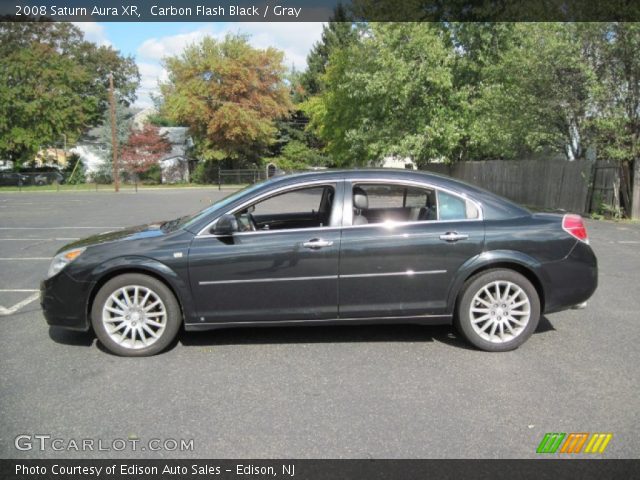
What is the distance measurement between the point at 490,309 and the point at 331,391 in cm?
168

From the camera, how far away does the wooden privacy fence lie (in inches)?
623

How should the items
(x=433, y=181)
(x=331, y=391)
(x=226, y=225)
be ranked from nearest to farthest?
(x=331, y=391) < (x=226, y=225) < (x=433, y=181)

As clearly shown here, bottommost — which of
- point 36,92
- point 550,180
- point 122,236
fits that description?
point 122,236

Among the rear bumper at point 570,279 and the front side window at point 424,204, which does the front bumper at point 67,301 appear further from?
the rear bumper at point 570,279

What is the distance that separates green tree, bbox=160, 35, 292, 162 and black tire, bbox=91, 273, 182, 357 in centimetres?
4476

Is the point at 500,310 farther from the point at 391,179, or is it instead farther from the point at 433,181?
the point at 391,179

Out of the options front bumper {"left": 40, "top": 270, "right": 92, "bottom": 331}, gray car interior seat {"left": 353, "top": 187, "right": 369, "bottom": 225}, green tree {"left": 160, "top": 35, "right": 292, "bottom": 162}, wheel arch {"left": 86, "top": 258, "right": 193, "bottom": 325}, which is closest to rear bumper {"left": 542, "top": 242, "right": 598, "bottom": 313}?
gray car interior seat {"left": 353, "top": 187, "right": 369, "bottom": 225}

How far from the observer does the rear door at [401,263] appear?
173 inches

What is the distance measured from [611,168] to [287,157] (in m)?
41.7

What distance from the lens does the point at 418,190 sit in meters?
Result: 4.77

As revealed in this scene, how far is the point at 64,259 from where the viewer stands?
452cm
